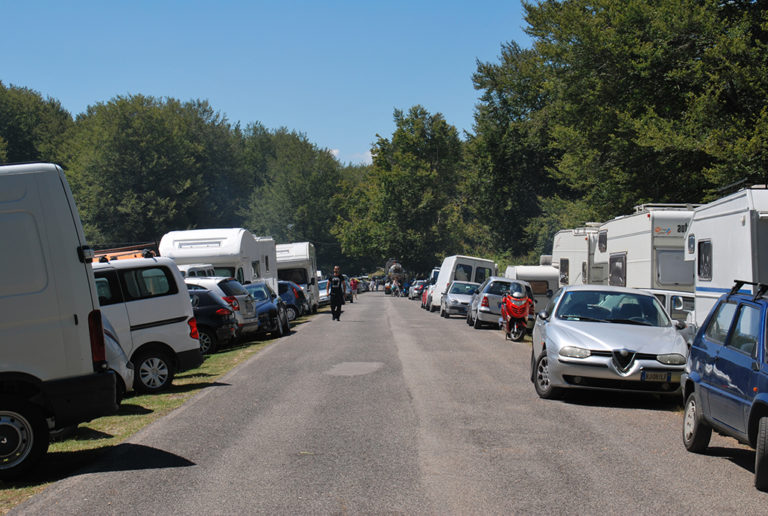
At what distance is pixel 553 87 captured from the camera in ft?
98.2

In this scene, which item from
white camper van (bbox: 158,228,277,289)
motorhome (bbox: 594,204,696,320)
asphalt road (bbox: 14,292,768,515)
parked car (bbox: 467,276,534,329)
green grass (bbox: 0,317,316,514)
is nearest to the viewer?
asphalt road (bbox: 14,292,768,515)

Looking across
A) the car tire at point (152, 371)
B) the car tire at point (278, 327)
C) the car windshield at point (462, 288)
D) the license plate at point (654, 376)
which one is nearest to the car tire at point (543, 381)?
the license plate at point (654, 376)

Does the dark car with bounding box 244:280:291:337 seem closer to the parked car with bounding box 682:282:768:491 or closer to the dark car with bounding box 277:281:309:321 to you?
the dark car with bounding box 277:281:309:321

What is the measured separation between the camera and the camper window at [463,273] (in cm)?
3559

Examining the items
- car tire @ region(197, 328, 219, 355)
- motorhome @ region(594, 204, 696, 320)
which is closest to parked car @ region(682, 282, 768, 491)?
motorhome @ region(594, 204, 696, 320)

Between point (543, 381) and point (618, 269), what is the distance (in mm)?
9053

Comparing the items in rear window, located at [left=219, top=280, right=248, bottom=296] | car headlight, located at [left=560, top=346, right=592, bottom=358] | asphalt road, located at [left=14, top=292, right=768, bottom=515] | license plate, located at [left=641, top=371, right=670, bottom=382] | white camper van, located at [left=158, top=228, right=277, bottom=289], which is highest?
white camper van, located at [left=158, top=228, right=277, bottom=289]

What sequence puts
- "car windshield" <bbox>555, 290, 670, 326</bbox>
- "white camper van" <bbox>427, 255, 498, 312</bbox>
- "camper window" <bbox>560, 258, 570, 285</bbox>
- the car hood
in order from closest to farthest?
the car hood
"car windshield" <bbox>555, 290, 670, 326</bbox>
"camper window" <bbox>560, 258, 570, 285</bbox>
"white camper van" <bbox>427, 255, 498, 312</bbox>

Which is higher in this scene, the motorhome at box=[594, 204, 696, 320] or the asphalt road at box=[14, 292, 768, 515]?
the motorhome at box=[594, 204, 696, 320]

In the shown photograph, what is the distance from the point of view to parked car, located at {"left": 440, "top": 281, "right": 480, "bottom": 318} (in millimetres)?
31714

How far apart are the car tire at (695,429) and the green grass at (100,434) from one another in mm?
5728

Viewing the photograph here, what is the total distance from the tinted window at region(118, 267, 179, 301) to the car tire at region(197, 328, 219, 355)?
15.9 ft

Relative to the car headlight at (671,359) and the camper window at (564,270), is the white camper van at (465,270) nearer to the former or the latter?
the camper window at (564,270)

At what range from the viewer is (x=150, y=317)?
1202 centimetres
